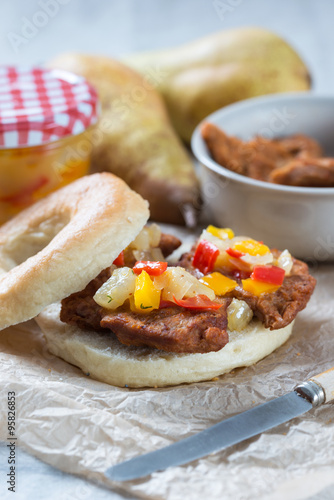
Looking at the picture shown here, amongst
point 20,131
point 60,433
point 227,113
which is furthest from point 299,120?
point 60,433

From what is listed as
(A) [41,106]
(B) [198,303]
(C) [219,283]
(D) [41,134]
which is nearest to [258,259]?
(C) [219,283]

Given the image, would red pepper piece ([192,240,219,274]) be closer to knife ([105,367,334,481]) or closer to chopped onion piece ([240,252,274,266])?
chopped onion piece ([240,252,274,266])

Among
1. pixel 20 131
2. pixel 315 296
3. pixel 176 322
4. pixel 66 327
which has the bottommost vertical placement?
pixel 315 296

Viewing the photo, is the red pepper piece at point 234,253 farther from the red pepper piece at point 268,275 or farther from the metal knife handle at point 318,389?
the metal knife handle at point 318,389

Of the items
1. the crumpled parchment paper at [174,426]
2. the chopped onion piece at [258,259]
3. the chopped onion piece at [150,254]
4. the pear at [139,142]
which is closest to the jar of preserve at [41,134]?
the pear at [139,142]

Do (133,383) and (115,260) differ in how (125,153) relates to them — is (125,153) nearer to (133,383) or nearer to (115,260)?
(115,260)
